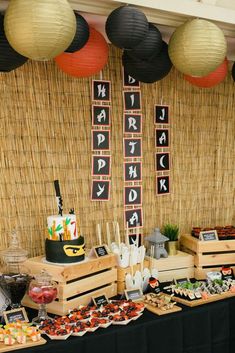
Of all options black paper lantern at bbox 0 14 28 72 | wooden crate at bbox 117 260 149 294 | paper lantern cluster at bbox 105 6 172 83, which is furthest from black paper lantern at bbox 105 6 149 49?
wooden crate at bbox 117 260 149 294

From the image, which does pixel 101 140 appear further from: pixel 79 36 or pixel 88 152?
pixel 79 36

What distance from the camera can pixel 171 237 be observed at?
3.76m

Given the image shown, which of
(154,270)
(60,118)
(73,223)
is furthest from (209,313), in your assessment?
(60,118)

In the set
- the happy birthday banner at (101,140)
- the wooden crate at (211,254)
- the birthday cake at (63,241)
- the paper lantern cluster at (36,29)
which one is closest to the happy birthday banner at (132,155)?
the happy birthday banner at (101,140)

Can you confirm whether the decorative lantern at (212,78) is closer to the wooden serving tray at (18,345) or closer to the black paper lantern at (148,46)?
the black paper lantern at (148,46)

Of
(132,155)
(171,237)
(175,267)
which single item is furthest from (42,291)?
(132,155)

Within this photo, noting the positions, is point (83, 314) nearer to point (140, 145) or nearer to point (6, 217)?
point (6, 217)

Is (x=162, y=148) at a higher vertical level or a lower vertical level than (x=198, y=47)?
lower

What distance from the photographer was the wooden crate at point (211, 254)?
366 centimetres

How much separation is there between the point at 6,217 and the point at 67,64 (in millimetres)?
1074

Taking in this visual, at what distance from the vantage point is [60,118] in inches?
138

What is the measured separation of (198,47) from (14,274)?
5.55 ft

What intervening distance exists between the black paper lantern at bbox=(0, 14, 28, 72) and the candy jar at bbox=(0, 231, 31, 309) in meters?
1.04

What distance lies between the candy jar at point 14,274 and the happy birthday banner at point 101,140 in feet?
2.48
